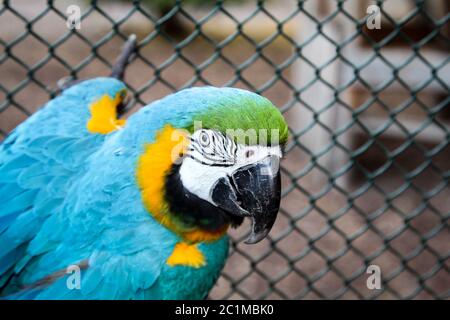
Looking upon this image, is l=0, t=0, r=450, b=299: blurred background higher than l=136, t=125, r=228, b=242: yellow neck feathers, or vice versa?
l=0, t=0, r=450, b=299: blurred background

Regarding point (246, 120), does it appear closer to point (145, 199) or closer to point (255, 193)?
point (255, 193)

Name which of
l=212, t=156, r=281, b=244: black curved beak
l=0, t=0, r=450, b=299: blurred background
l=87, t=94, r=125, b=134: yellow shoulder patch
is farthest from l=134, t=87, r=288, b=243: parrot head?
l=0, t=0, r=450, b=299: blurred background

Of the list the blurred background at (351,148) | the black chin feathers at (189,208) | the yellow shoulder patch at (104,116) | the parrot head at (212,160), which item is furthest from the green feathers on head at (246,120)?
the blurred background at (351,148)

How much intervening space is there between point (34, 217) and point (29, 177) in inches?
4.6

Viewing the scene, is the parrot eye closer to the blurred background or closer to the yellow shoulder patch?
the yellow shoulder patch

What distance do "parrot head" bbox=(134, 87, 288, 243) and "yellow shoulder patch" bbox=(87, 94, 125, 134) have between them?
0.92 ft

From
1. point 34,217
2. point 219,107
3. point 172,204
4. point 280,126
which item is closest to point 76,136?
point 34,217

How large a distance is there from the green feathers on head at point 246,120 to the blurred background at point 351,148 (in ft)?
2.37

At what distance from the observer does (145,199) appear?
55.6 inches

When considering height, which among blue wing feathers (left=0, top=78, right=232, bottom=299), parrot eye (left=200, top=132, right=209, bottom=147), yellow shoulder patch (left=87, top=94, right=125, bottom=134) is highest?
yellow shoulder patch (left=87, top=94, right=125, bottom=134)

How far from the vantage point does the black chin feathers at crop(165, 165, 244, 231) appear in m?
1.40

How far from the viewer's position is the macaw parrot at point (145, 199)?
130cm

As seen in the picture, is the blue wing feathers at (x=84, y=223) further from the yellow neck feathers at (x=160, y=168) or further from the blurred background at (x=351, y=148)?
the blurred background at (x=351, y=148)

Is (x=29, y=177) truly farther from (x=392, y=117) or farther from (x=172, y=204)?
(x=392, y=117)
